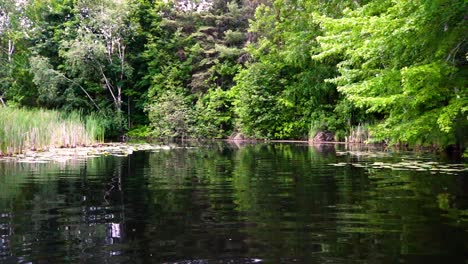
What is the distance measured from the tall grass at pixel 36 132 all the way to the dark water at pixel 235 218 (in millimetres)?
3480

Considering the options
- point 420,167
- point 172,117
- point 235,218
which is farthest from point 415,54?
point 172,117

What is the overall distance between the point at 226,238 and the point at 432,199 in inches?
110

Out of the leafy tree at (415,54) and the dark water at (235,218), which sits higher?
the leafy tree at (415,54)

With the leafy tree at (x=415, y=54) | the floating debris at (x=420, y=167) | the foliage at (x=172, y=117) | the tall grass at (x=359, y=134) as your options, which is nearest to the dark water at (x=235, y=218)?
the floating debris at (x=420, y=167)

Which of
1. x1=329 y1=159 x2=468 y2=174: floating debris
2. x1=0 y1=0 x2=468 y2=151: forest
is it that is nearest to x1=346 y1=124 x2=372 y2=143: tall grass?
x1=0 y1=0 x2=468 y2=151: forest

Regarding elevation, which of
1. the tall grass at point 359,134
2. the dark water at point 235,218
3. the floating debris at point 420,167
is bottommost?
the dark water at point 235,218

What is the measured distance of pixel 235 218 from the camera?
4.02 metres

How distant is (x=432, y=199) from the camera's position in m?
4.87

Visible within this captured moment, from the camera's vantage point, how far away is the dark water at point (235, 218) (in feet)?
9.61

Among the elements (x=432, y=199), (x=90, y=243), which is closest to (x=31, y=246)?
(x=90, y=243)

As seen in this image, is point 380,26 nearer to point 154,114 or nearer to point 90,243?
point 90,243

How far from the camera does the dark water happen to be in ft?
9.61

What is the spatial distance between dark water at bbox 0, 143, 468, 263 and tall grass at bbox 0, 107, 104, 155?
11.4 ft

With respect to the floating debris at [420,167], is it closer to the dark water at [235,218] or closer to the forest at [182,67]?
the dark water at [235,218]
